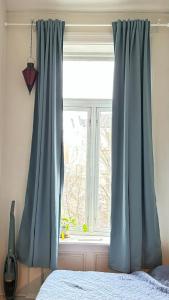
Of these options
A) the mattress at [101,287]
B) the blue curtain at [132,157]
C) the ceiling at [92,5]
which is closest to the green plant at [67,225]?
the blue curtain at [132,157]

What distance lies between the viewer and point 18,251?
2.37 metres

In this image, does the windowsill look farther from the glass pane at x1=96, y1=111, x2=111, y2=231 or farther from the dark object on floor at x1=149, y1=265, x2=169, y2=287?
the dark object on floor at x1=149, y1=265, x2=169, y2=287

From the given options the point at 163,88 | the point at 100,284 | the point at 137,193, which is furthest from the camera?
the point at 163,88

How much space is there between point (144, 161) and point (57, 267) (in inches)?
45.0

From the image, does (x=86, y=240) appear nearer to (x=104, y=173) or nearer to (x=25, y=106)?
(x=104, y=173)

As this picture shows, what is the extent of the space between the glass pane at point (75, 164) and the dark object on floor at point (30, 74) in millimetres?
430

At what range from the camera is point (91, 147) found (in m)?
2.63

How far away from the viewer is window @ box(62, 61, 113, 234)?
8.53 feet

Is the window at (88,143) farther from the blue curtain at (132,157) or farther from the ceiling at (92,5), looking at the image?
the ceiling at (92,5)

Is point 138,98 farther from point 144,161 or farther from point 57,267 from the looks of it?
point 57,267

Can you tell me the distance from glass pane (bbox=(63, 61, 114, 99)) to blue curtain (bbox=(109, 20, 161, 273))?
0.29 meters

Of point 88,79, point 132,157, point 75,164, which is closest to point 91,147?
point 75,164

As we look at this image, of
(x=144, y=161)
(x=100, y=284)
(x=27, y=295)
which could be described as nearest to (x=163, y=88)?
(x=144, y=161)

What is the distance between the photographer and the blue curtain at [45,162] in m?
2.29
